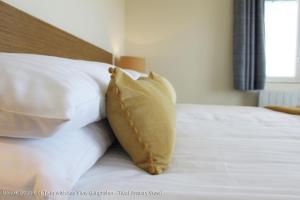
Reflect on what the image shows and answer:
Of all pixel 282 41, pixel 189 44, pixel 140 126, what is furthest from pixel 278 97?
pixel 140 126

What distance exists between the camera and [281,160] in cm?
87

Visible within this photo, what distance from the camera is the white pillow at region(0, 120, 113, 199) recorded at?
0.53m

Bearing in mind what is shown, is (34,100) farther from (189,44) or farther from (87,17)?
(189,44)

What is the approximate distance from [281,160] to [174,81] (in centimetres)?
263

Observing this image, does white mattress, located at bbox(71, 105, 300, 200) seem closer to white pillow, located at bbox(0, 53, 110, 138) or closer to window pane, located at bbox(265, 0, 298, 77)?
white pillow, located at bbox(0, 53, 110, 138)

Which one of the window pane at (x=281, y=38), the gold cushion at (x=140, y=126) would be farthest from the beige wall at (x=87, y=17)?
the window pane at (x=281, y=38)

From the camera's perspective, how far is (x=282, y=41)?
133 inches

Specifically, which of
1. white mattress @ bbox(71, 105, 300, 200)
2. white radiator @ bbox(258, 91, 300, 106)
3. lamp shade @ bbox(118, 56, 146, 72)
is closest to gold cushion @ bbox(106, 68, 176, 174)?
white mattress @ bbox(71, 105, 300, 200)

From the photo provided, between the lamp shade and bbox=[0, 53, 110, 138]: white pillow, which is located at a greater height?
bbox=[0, 53, 110, 138]: white pillow

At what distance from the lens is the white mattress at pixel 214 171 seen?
619mm

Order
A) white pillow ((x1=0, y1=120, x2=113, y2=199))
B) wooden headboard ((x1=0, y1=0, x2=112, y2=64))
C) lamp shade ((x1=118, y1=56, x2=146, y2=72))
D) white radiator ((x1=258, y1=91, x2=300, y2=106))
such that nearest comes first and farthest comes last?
white pillow ((x1=0, y1=120, x2=113, y2=199)) → wooden headboard ((x1=0, y1=0, x2=112, y2=64)) → lamp shade ((x1=118, y1=56, x2=146, y2=72)) → white radiator ((x1=258, y1=91, x2=300, y2=106))

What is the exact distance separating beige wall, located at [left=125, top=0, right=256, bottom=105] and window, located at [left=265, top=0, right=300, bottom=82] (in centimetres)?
44

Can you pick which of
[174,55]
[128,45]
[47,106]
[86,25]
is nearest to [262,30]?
[174,55]

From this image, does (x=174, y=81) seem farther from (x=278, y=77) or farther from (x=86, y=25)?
(x=86, y=25)
